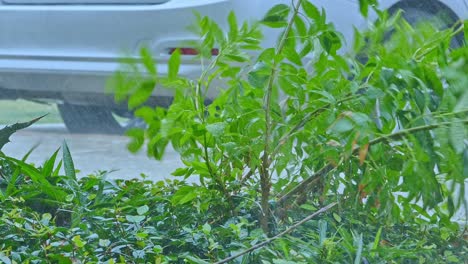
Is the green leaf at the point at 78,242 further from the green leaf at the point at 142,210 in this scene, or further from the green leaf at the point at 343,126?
the green leaf at the point at 343,126

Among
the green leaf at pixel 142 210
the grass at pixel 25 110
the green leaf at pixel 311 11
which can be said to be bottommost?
the grass at pixel 25 110

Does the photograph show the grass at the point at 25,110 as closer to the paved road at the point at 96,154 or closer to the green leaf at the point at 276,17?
the paved road at the point at 96,154

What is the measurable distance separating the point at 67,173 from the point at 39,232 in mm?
491

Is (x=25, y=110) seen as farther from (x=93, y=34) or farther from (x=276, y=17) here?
(x=276, y=17)

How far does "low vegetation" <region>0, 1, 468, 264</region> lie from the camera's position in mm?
1966

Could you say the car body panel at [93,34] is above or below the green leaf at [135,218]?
below

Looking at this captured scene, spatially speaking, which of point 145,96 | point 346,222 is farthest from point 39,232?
point 346,222

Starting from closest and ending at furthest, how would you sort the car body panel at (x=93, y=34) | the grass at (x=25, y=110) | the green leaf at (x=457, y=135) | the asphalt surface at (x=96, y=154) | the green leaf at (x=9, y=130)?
the green leaf at (x=457, y=135) → the green leaf at (x=9, y=130) → the asphalt surface at (x=96, y=154) → the car body panel at (x=93, y=34) → the grass at (x=25, y=110)

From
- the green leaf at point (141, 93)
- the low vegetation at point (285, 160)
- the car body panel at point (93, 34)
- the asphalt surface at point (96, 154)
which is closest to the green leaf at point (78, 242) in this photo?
the low vegetation at point (285, 160)

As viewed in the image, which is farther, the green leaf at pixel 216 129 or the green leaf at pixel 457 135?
the green leaf at pixel 216 129

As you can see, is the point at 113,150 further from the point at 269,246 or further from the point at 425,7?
the point at 269,246

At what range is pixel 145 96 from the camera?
198 cm

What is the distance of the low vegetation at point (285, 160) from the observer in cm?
197

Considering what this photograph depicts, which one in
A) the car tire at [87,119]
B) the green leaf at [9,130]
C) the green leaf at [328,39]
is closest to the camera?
the green leaf at [328,39]
